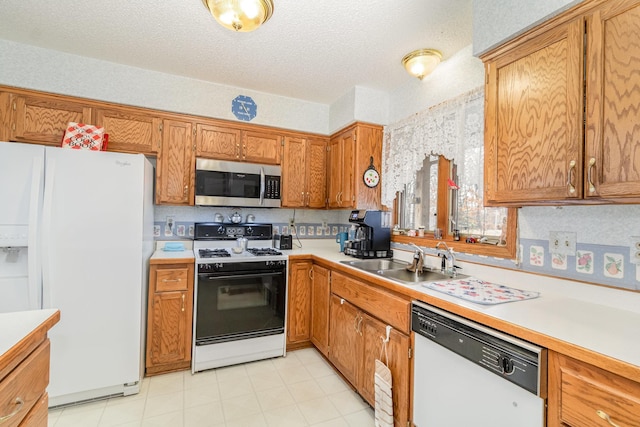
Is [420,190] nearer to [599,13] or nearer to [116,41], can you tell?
[599,13]

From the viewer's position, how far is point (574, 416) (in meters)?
0.90

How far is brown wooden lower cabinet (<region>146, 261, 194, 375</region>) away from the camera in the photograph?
7.36 ft

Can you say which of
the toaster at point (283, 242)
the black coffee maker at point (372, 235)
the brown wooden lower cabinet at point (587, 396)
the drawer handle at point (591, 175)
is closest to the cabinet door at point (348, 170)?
the black coffee maker at point (372, 235)

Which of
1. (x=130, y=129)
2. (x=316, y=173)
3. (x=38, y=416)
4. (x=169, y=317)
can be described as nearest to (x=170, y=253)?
(x=169, y=317)

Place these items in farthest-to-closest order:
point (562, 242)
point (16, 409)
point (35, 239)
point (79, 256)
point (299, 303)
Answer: point (299, 303)
point (79, 256)
point (35, 239)
point (562, 242)
point (16, 409)

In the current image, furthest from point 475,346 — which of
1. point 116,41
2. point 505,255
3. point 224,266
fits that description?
point 116,41

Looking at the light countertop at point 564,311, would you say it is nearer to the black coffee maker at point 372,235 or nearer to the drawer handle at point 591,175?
the drawer handle at point 591,175

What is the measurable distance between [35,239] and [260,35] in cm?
194

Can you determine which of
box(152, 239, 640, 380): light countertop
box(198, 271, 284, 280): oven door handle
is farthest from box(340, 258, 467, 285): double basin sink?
box(198, 271, 284, 280): oven door handle

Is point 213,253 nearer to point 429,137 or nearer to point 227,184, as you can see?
point 227,184

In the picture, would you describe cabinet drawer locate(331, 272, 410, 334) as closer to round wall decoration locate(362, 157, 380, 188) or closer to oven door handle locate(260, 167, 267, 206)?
round wall decoration locate(362, 157, 380, 188)

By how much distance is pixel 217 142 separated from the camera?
2795 millimetres

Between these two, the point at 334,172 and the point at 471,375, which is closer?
the point at 471,375

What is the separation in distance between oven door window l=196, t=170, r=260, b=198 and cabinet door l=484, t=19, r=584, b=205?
2.02m
